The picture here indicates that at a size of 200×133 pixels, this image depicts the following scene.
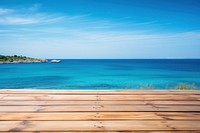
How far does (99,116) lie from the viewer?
2.13m

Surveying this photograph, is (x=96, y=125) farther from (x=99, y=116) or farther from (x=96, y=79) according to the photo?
(x=96, y=79)

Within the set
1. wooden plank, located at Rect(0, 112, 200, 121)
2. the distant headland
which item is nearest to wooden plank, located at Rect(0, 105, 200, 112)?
wooden plank, located at Rect(0, 112, 200, 121)

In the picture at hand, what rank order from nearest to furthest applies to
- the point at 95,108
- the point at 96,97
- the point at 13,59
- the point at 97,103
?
1. the point at 95,108
2. the point at 97,103
3. the point at 96,97
4. the point at 13,59

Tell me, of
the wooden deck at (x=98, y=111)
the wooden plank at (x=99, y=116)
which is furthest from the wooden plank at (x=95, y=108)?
the wooden plank at (x=99, y=116)

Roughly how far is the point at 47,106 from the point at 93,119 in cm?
65

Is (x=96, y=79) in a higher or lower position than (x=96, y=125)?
lower

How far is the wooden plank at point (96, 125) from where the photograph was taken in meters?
1.81

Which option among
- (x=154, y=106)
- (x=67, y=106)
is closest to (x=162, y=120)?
(x=154, y=106)

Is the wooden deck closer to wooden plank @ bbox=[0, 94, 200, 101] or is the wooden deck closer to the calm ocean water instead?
wooden plank @ bbox=[0, 94, 200, 101]

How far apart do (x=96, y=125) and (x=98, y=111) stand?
0.39 meters

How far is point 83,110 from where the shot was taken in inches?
91.0

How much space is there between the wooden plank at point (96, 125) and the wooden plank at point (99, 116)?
103 millimetres

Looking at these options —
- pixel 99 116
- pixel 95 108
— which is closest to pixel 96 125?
pixel 99 116

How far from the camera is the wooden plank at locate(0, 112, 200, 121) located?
2.05m
